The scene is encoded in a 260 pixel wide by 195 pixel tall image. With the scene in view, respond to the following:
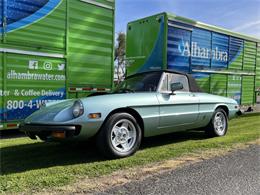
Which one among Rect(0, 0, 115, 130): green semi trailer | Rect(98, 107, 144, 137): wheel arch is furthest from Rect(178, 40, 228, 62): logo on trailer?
Rect(98, 107, 144, 137): wheel arch

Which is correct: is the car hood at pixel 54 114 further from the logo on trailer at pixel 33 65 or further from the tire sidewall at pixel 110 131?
the logo on trailer at pixel 33 65

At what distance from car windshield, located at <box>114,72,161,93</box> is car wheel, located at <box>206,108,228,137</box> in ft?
5.83

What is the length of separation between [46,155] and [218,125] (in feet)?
12.5

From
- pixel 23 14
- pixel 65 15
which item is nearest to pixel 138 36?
pixel 65 15

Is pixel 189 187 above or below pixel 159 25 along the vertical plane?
below

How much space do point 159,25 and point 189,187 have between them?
21.5ft

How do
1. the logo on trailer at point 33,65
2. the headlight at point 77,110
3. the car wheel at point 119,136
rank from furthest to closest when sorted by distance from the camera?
the logo on trailer at point 33,65 → the car wheel at point 119,136 → the headlight at point 77,110

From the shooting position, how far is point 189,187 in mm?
3426

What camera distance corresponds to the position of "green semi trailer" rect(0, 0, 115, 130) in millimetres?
6520

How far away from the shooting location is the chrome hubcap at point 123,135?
453 cm

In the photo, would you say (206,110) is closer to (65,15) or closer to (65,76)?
(65,76)

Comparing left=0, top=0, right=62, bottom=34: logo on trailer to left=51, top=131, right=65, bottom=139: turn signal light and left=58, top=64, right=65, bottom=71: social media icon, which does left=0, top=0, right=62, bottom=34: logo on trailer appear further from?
left=51, top=131, right=65, bottom=139: turn signal light

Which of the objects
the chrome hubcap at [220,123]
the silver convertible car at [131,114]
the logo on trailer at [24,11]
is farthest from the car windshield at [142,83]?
the logo on trailer at [24,11]

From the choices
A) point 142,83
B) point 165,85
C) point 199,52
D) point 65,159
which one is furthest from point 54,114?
point 199,52
